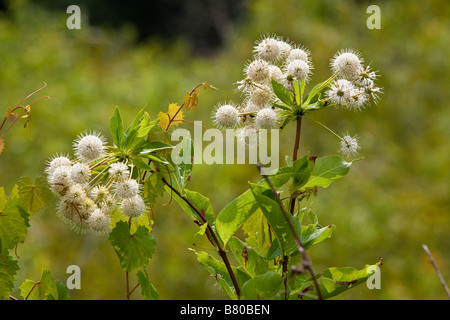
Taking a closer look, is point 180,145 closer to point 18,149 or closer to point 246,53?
point 18,149

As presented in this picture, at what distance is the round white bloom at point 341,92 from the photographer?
0.88 m

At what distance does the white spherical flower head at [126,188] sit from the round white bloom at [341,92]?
1.12ft

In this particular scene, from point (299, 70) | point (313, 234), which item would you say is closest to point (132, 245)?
point (313, 234)

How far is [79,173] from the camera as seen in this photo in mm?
832

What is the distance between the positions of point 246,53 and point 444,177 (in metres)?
2.48

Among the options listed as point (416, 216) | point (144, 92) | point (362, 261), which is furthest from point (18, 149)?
point (416, 216)

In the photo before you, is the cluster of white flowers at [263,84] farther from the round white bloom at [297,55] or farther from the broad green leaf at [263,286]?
the broad green leaf at [263,286]

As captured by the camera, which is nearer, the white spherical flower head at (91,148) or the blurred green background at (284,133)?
the white spherical flower head at (91,148)

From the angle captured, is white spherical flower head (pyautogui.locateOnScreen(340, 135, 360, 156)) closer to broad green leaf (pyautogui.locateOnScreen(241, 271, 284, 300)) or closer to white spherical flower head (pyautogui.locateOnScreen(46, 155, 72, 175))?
broad green leaf (pyautogui.locateOnScreen(241, 271, 284, 300))

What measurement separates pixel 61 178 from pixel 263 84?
0.36 meters

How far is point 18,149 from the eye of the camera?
393 cm

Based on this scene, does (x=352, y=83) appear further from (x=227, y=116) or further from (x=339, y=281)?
(x=339, y=281)

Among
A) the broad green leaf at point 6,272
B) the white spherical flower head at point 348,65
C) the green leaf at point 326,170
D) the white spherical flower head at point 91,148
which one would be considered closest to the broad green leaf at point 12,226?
the broad green leaf at point 6,272

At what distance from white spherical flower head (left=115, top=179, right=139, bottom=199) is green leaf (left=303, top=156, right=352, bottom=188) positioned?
0.87 ft
